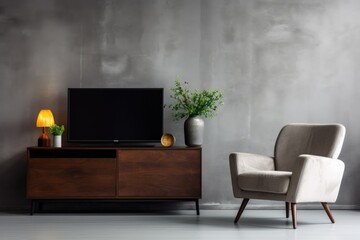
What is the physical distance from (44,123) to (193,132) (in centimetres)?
150

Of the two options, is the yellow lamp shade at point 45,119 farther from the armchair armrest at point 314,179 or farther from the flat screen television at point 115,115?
the armchair armrest at point 314,179

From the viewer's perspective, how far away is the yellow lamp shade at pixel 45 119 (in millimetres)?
6227

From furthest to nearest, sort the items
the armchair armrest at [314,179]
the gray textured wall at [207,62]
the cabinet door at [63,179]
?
the gray textured wall at [207,62]
the cabinet door at [63,179]
the armchair armrest at [314,179]

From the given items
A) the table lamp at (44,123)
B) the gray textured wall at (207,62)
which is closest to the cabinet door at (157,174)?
the gray textured wall at (207,62)

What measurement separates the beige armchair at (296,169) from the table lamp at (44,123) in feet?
6.21

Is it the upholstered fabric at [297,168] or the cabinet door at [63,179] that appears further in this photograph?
the cabinet door at [63,179]

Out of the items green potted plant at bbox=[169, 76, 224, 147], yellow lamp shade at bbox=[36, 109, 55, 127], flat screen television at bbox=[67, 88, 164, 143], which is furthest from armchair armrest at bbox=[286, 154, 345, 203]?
yellow lamp shade at bbox=[36, 109, 55, 127]

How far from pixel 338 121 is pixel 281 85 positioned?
0.73m

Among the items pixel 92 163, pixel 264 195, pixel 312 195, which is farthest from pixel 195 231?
pixel 92 163

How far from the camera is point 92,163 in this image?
6078 millimetres

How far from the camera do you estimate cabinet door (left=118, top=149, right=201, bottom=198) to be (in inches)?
240

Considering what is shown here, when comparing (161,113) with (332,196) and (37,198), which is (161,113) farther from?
(332,196)

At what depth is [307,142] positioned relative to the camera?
18.9 ft

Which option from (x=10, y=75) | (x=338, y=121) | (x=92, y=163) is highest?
(x=10, y=75)
